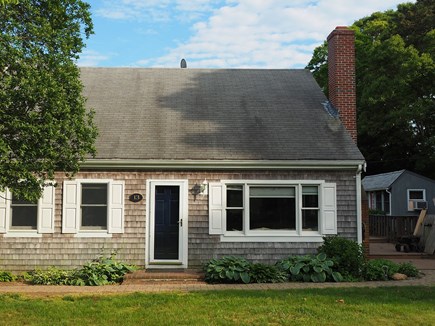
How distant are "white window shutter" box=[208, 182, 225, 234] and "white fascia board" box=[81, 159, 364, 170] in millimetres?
512

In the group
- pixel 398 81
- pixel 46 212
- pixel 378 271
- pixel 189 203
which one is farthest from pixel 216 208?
pixel 398 81

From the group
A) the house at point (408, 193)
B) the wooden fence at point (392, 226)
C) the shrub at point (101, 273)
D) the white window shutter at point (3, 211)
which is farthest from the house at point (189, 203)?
the house at point (408, 193)

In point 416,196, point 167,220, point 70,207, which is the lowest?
point 167,220

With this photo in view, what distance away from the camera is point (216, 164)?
11.7m

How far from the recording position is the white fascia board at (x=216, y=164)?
37.9ft

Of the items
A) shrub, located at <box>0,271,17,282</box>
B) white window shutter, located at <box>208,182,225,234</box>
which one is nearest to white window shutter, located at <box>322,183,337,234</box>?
white window shutter, located at <box>208,182,225,234</box>

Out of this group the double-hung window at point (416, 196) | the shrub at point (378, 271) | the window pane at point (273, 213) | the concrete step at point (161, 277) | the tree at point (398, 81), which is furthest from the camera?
the tree at point (398, 81)

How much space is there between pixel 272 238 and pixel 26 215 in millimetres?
6022

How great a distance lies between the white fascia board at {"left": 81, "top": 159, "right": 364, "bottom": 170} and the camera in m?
11.6

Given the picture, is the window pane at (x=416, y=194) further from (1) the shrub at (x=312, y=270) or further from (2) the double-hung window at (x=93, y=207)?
(2) the double-hung window at (x=93, y=207)

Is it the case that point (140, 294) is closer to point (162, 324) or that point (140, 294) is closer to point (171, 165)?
point (162, 324)

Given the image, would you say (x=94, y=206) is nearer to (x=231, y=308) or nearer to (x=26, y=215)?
(x=26, y=215)

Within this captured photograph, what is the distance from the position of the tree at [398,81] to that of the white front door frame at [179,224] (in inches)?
721

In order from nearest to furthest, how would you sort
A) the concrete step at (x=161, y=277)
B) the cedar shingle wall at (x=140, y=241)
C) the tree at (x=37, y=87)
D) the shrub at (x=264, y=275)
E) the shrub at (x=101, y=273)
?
1. the tree at (x=37, y=87)
2. the shrub at (x=101, y=273)
3. the shrub at (x=264, y=275)
4. the concrete step at (x=161, y=277)
5. the cedar shingle wall at (x=140, y=241)
